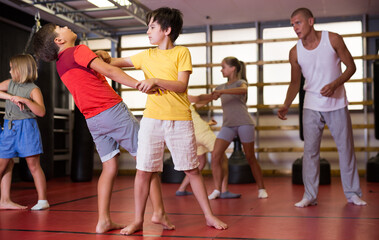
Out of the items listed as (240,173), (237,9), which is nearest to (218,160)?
(240,173)

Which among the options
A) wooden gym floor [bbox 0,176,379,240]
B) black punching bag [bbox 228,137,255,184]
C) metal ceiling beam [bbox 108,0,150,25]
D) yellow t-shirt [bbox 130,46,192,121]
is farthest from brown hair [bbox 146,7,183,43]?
black punching bag [bbox 228,137,255,184]

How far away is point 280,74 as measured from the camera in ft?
25.9

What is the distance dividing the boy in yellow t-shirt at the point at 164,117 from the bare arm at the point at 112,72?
20 cm

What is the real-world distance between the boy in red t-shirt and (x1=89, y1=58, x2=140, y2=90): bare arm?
12cm

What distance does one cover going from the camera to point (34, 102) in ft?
12.2

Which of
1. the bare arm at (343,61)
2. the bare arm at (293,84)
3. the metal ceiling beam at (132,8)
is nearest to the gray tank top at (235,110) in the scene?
the bare arm at (293,84)

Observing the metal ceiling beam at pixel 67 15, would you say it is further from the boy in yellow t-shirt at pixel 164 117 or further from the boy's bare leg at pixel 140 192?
the boy's bare leg at pixel 140 192

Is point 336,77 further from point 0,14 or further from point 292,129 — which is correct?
point 0,14

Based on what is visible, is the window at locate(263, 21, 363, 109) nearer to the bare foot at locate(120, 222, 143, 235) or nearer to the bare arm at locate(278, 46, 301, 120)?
the bare arm at locate(278, 46, 301, 120)

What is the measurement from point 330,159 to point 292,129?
0.76m

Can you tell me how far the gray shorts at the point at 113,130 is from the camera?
8.79 ft

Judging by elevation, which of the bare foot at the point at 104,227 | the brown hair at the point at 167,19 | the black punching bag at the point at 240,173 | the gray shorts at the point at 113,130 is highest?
the brown hair at the point at 167,19

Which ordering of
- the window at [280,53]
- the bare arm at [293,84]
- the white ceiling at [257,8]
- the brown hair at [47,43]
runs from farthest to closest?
the window at [280,53], the white ceiling at [257,8], the bare arm at [293,84], the brown hair at [47,43]

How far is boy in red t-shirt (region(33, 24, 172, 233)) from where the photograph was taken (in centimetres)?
267
